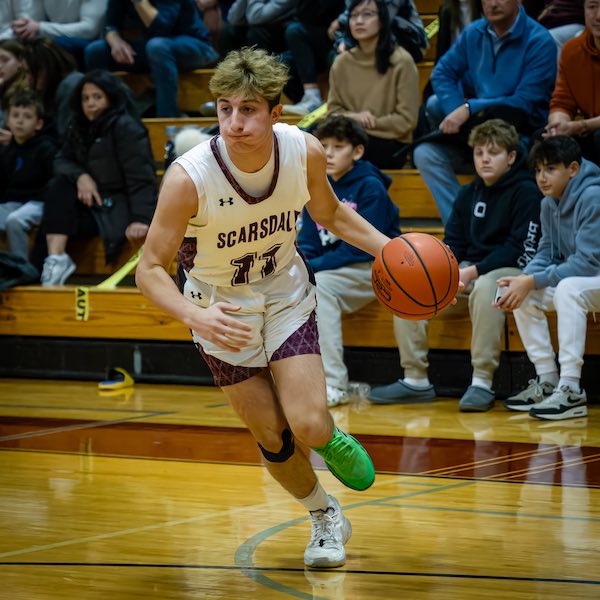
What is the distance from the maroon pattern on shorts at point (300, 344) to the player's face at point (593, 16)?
3.63m

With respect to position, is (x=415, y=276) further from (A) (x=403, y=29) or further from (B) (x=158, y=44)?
(B) (x=158, y=44)

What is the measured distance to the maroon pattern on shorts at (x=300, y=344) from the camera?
3.30m

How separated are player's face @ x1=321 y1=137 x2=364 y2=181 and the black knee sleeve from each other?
3.05m

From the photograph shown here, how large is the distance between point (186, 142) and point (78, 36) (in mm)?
2265

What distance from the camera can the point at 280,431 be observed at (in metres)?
3.32

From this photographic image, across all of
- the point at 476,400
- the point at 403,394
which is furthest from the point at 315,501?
the point at 403,394

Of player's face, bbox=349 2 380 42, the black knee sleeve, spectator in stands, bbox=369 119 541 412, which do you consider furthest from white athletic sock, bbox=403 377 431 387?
the black knee sleeve

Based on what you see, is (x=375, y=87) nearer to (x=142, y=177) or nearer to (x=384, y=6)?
(x=384, y=6)

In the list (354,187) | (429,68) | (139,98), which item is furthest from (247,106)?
(139,98)

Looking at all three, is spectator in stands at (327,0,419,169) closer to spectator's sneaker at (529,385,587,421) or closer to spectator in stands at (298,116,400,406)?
spectator in stands at (298,116,400,406)

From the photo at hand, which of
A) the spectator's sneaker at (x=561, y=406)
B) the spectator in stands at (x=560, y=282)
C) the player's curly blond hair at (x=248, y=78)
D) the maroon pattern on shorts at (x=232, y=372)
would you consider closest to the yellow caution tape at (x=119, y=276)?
the spectator in stands at (x=560, y=282)

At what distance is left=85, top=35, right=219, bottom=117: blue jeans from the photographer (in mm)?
8242

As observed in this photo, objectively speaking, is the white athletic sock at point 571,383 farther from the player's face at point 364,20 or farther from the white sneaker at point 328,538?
the player's face at point 364,20

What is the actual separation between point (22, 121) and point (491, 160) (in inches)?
142
